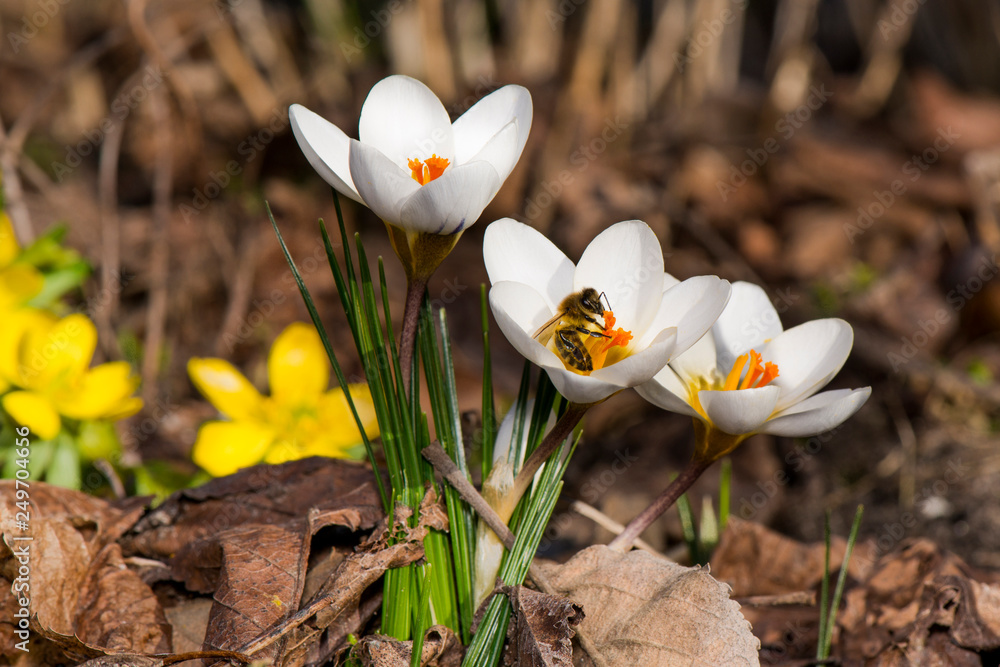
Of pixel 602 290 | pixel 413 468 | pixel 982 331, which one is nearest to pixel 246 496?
pixel 413 468

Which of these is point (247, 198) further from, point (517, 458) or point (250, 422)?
point (517, 458)

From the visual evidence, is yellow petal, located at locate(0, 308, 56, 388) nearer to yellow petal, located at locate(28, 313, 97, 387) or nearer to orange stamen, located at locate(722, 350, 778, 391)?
yellow petal, located at locate(28, 313, 97, 387)

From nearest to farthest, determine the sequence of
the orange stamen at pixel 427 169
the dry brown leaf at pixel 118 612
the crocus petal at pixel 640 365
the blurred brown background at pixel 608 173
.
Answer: the crocus petal at pixel 640 365 → the orange stamen at pixel 427 169 → the dry brown leaf at pixel 118 612 → the blurred brown background at pixel 608 173

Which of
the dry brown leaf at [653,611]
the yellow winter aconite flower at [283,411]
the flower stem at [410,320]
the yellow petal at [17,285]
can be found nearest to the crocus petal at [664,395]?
the dry brown leaf at [653,611]

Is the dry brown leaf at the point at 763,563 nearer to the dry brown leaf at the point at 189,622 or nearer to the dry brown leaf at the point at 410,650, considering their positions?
the dry brown leaf at the point at 410,650

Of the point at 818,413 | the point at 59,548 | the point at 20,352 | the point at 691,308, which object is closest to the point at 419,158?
the point at 691,308

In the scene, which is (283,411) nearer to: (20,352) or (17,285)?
(20,352)
